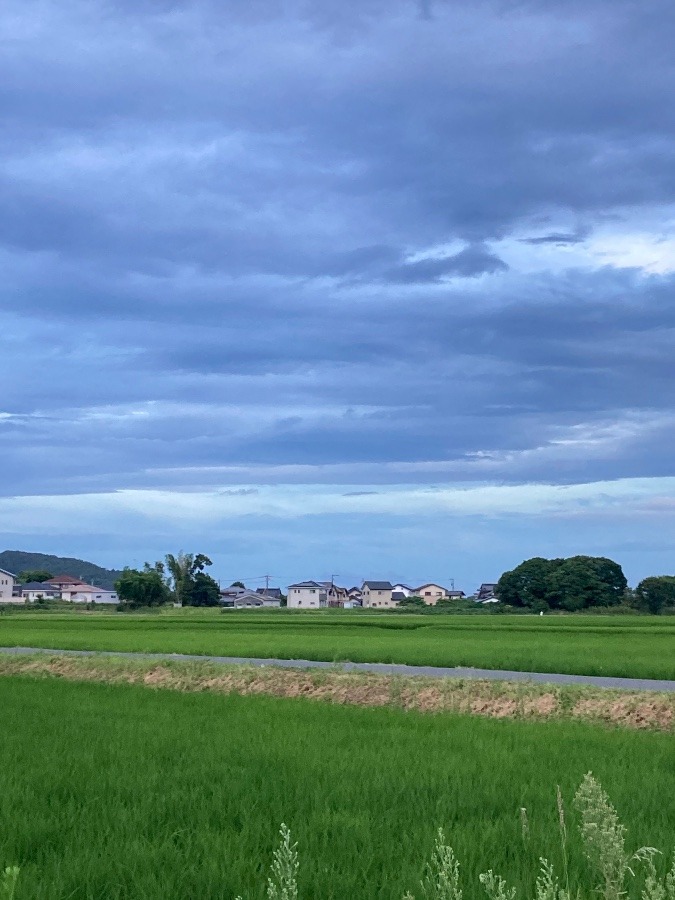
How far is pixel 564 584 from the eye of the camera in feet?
A: 360

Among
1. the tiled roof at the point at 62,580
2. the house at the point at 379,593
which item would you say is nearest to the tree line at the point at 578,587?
the house at the point at 379,593

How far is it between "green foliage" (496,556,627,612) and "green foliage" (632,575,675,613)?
225 inches

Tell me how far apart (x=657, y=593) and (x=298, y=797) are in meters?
101

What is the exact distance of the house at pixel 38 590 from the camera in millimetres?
168062

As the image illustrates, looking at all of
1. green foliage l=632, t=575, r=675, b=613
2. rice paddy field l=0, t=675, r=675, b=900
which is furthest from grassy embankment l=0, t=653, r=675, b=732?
green foliage l=632, t=575, r=675, b=613

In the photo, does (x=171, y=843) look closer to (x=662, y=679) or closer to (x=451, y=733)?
(x=451, y=733)

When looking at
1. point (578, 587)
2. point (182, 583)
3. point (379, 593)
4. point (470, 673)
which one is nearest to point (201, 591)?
point (182, 583)

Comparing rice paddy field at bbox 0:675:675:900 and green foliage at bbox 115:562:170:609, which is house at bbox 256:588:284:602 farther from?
rice paddy field at bbox 0:675:675:900

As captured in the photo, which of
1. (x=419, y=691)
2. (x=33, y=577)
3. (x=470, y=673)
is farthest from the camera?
(x=33, y=577)

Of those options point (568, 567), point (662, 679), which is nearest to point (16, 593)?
point (568, 567)

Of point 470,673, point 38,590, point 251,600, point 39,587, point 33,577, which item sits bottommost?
point 251,600

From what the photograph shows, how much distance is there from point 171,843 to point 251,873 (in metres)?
0.97

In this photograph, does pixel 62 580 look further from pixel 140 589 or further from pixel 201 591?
pixel 140 589

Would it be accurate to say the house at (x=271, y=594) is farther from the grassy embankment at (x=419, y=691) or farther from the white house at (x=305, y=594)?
the grassy embankment at (x=419, y=691)
